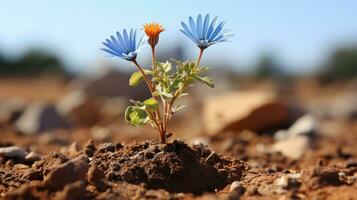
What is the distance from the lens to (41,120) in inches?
440

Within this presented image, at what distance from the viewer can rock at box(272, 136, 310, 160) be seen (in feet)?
20.9

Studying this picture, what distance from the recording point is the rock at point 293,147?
6375 mm

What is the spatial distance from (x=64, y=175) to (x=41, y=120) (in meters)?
8.15

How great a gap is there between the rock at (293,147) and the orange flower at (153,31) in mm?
2946

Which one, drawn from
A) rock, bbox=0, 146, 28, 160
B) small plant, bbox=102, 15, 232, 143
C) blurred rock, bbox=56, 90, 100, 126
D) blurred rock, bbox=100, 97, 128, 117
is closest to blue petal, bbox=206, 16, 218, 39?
small plant, bbox=102, 15, 232, 143

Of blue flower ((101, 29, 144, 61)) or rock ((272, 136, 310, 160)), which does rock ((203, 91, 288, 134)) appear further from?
blue flower ((101, 29, 144, 61))

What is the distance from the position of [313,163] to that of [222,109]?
5.16 m

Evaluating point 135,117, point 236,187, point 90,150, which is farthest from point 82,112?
point 236,187

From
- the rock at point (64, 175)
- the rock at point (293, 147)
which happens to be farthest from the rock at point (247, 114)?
the rock at point (64, 175)

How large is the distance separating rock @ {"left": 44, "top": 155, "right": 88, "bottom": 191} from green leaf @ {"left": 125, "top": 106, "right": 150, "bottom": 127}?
0.46m

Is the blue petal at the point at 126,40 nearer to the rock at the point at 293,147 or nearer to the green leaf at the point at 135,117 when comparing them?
the green leaf at the point at 135,117

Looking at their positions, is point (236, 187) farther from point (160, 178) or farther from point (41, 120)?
point (41, 120)

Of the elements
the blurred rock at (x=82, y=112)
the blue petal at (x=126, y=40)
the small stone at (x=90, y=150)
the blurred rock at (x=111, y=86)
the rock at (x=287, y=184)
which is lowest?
the rock at (x=287, y=184)

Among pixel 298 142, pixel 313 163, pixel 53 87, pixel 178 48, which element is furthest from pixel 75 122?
pixel 53 87
